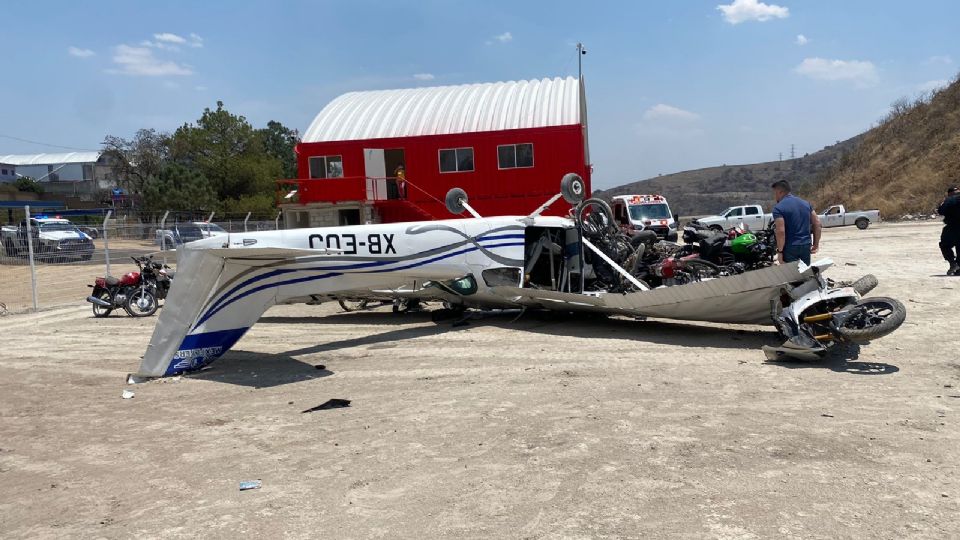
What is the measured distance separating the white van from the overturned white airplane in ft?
62.9

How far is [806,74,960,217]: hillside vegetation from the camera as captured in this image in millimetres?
37344

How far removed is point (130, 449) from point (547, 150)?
16.8m

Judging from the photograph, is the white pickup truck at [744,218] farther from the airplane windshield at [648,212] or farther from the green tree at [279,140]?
the green tree at [279,140]

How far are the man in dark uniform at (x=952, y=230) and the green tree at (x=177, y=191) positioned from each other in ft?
118

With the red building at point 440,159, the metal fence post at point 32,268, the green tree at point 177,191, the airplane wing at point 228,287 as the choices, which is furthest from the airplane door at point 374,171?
the green tree at point 177,191

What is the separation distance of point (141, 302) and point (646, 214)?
840 inches

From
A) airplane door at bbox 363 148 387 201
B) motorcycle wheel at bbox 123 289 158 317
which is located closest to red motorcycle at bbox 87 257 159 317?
motorcycle wheel at bbox 123 289 158 317

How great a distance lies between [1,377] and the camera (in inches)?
301

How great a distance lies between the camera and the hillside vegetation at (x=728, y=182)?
225 feet

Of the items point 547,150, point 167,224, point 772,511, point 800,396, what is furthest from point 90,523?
point 547,150

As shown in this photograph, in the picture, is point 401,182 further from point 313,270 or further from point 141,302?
point 313,270

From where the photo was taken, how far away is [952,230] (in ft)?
40.9

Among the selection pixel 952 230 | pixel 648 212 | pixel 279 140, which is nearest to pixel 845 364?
pixel 952 230

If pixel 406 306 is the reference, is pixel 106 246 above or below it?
above
